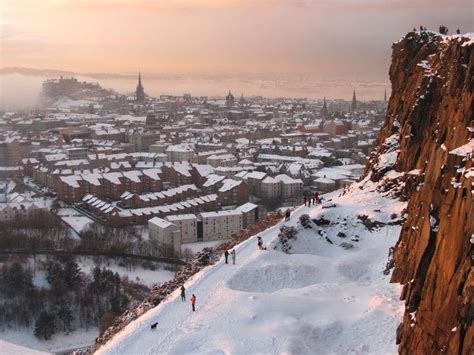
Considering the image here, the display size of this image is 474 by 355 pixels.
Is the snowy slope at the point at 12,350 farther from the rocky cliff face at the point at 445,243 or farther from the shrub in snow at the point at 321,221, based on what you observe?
the rocky cliff face at the point at 445,243

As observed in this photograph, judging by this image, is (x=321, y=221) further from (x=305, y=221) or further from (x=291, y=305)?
(x=291, y=305)

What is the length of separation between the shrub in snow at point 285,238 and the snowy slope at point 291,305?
27 centimetres

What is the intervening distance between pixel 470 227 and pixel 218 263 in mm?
11118

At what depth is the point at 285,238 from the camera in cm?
2039

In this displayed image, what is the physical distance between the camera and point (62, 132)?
103250 millimetres

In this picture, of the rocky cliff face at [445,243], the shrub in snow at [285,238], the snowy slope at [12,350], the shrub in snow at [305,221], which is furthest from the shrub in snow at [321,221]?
the snowy slope at [12,350]

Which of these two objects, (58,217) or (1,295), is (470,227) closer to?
(1,295)

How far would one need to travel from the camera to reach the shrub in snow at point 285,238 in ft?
65.4

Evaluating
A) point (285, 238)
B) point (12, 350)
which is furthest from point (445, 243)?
point (12, 350)

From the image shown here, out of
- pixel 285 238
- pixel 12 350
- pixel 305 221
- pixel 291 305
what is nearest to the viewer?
pixel 291 305

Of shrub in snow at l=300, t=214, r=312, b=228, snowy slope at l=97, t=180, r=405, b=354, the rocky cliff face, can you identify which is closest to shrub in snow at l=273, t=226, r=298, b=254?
snowy slope at l=97, t=180, r=405, b=354

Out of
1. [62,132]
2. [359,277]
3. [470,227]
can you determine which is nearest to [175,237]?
[359,277]

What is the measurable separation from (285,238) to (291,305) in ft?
18.0

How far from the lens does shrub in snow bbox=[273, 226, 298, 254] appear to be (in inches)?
785
